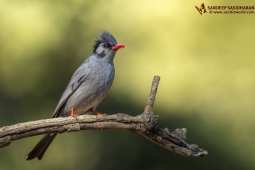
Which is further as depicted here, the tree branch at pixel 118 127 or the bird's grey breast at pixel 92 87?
the bird's grey breast at pixel 92 87

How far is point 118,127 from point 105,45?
32.1 inches

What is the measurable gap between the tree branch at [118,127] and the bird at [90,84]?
20.5 inches

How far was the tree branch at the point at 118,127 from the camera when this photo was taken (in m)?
3.11

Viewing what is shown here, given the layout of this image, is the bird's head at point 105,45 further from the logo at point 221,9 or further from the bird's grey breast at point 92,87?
the logo at point 221,9

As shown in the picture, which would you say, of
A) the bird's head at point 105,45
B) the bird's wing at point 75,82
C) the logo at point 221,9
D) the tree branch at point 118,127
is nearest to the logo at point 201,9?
the logo at point 221,9

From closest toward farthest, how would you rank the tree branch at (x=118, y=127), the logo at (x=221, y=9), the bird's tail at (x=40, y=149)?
the tree branch at (x=118, y=127)
the bird's tail at (x=40, y=149)
the logo at (x=221, y=9)

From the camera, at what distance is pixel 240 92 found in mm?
4488

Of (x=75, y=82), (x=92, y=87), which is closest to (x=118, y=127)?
(x=92, y=87)

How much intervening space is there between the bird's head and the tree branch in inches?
27.6

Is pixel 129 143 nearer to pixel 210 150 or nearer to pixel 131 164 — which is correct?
pixel 131 164

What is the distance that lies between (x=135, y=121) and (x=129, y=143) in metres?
1.47

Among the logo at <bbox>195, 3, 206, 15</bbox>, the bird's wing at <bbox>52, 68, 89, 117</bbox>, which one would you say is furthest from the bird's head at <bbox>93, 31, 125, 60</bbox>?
the logo at <bbox>195, 3, 206, 15</bbox>

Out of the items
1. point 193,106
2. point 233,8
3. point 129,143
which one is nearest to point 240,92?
point 193,106

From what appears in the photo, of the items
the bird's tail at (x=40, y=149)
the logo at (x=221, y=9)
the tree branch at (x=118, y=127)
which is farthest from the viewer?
the logo at (x=221, y=9)
